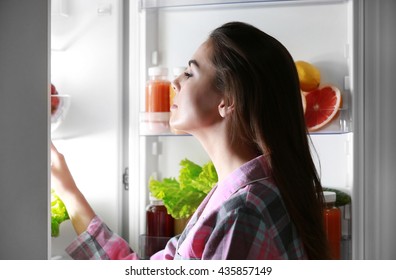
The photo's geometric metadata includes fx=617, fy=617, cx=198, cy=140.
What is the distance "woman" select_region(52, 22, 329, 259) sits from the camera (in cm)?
92

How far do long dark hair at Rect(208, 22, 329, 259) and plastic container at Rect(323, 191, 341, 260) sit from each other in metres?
0.34

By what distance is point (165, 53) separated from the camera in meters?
1.53

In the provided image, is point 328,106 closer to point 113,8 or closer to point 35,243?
point 113,8

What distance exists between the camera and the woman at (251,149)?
92cm

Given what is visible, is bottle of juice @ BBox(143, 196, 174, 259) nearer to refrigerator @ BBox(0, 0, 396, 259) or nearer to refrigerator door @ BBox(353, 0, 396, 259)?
refrigerator @ BBox(0, 0, 396, 259)

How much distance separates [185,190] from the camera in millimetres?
1463

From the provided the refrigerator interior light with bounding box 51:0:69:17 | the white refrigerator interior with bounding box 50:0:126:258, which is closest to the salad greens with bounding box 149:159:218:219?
the white refrigerator interior with bounding box 50:0:126:258

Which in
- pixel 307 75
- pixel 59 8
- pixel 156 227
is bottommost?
pixel 156 227

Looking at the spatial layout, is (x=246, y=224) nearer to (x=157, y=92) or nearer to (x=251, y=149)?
(x=251, y=149)

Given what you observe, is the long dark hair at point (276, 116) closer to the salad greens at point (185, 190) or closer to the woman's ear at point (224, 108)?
the woman's ear at point (224, 108)

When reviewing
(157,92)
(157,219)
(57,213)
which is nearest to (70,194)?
(57,213)

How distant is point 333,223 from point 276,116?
0.48 m

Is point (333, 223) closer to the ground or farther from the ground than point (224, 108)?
closer to the ground
